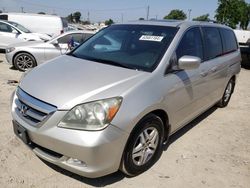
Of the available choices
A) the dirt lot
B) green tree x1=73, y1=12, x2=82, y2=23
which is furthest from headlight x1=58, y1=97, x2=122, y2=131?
green tree x1=73, y1=12, x2=82, y2=23

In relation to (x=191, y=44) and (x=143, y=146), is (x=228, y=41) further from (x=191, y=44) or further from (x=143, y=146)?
(x=143, y=146)

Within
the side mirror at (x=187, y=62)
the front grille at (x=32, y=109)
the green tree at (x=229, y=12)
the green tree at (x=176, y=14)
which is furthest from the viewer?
the green tree at (x=176, y=14)

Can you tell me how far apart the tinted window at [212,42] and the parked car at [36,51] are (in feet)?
14.4

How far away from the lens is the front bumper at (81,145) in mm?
2605

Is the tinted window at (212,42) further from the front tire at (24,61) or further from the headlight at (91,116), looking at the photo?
the front tire at (24,61)

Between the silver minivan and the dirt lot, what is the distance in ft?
0.89

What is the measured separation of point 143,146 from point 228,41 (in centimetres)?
→ 343

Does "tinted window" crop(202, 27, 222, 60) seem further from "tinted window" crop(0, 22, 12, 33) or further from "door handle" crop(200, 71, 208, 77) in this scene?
"tinted window" crop(0, 22, 12, 33)

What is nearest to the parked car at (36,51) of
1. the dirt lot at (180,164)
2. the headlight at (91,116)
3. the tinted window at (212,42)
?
the dirt lot at (180,164)

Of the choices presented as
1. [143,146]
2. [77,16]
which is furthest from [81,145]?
[77,16]

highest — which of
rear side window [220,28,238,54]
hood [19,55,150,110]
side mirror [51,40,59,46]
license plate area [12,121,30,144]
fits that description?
rear side window [220,28,238,54]

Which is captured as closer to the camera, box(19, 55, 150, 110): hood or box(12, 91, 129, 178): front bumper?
box(12, 91, 129, 178): front bumper

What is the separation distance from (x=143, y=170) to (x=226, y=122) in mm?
2564

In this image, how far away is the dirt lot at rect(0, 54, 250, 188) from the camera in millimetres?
3125
